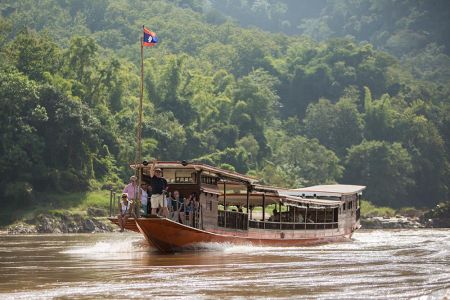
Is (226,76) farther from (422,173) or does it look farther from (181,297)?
(181,297)

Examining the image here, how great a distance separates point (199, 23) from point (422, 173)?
60578 millimetres

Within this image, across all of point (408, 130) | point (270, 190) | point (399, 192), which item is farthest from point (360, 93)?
point (270, 190)

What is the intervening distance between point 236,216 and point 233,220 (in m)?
0.21

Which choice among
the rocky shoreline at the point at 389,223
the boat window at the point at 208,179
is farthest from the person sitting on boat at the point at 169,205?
the rocky shoreline at the point at 389,223

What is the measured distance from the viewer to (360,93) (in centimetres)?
13088

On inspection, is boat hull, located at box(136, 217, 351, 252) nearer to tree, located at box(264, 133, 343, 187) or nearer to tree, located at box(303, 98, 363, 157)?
tree, located at box(264, 133, 343, 187)

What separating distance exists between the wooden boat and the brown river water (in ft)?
2.32

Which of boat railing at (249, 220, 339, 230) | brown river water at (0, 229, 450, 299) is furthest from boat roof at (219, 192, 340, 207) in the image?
brown river water at (0, 229, 450, 299)

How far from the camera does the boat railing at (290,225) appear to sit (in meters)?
38.5

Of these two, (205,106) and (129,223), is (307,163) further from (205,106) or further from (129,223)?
(129,223)

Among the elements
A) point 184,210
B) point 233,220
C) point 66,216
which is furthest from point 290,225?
point 66,216

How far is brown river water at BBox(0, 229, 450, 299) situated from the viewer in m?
21.3

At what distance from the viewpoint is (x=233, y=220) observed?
36812 millimetres

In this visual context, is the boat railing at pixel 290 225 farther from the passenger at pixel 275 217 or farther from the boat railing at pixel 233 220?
the passenger at pixel 275 217
